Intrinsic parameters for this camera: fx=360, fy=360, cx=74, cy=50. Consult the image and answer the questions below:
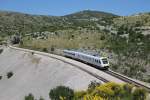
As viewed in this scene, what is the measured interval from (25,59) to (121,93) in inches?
1819

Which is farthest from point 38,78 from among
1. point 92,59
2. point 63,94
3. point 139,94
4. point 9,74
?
point 139,94

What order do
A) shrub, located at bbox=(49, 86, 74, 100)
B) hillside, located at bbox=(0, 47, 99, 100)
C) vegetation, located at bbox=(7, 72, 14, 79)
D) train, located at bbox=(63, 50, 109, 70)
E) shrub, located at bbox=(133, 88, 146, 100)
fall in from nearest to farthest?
shrub, located at bbox=(133, 88, 146, 100) → shrub, located at bbox=(49, 86, 74, 100) → hillside, located at bbox=(0, 47, 99, 100) → train, located at bbox=(63, 50, 109, 70) → vegetation, located at bbox=(7, 72, 14, 79)

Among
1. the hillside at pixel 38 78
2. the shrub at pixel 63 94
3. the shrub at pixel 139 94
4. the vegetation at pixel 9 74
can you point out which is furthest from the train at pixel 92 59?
the shrub at pixel 139 94

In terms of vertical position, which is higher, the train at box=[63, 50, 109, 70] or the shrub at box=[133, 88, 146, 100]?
the shrub at box=[133, 88, 146, 100]

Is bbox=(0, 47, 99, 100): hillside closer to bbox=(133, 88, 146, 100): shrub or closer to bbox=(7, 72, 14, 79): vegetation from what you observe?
bbox=(7, 72, 14, 79): vegetation

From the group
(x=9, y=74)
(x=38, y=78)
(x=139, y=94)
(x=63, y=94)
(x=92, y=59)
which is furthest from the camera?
(x=9, y=74)

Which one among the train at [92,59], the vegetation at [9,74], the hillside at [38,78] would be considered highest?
the train at [92,59]

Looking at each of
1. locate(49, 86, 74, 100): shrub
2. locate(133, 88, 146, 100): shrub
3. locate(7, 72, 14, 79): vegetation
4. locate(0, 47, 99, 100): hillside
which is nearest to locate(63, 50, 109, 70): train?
locate(0, 47, 99, 100): hillside

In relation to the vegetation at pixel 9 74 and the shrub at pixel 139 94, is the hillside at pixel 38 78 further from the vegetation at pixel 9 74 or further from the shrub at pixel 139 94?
the shrub at pixel 139 94

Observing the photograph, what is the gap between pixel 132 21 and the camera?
92.1 meters

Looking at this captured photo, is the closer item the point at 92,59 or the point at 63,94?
the point at 63,94

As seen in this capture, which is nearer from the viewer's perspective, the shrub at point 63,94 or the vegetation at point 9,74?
the shrub at point 63,94

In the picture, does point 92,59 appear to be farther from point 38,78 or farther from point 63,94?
point 63,94

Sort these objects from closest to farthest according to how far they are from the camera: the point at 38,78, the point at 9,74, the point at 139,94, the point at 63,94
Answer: the point at 139,94 < the point at 63,94 < the point at 38,78 < the point at 9,74
